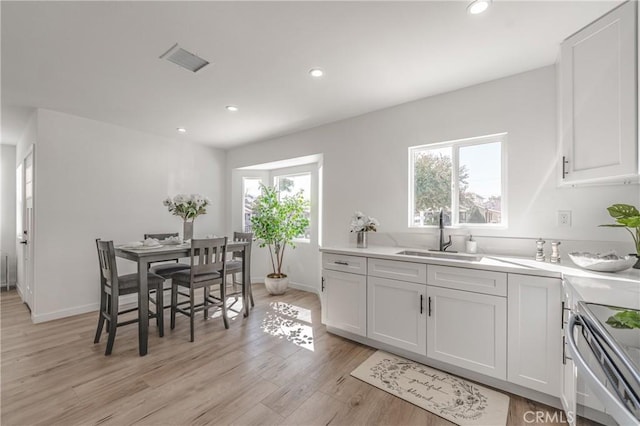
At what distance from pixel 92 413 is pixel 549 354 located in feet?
9.62

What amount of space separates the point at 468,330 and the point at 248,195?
13.9 feet

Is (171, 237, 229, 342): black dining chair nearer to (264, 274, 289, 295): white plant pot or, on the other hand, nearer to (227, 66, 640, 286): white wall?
(264, 274, 289, 295): white plant pot

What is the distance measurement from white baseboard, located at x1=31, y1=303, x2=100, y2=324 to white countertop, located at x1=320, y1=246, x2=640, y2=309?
3.80 meters

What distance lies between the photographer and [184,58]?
2.18 metres

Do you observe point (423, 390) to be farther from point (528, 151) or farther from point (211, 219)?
point (211, 219)

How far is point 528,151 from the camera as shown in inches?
91.5

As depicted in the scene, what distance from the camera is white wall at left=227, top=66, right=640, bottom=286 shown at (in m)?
2.12

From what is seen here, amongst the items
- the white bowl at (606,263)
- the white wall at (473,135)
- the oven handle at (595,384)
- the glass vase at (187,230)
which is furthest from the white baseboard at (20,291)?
the white bowl at (606,263)

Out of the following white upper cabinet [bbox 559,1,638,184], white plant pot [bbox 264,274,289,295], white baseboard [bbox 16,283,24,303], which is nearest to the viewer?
white upper cabinet [bbox 559,1,638,184]

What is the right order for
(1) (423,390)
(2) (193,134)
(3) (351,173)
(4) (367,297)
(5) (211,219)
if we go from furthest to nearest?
1. (5) (211,219)
2. (2) (193,134)
3. (3) (351,173)
4. (4) (367,297)
5. (1) (423,390)

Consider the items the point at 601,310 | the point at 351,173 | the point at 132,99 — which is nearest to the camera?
the point at 601,310

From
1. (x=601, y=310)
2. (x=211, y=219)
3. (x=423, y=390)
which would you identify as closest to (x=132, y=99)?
(x=211, y=219)

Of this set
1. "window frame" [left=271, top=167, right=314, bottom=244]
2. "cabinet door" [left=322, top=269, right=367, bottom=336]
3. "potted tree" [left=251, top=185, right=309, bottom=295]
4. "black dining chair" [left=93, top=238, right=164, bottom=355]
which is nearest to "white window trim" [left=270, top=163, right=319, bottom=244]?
"window frame" [left=271, top=167, right=314, bottom=244]

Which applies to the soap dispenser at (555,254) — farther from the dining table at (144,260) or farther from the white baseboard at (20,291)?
the white baseboard at (20,291)
